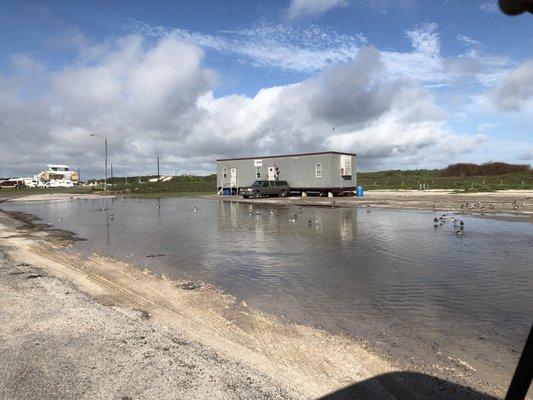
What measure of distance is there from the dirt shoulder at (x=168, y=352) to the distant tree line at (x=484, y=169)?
96.0 meters

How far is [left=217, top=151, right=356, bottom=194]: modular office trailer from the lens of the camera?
44438mm

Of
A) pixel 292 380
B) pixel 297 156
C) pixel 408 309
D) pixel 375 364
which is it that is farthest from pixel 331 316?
pixel 297 156

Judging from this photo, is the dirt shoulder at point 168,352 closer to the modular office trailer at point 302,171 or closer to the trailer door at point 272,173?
the modular office trailer at point 302,171

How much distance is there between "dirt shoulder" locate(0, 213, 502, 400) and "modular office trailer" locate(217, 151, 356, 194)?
123 feet

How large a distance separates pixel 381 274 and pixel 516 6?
886 cm

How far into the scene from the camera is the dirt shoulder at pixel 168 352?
420cm

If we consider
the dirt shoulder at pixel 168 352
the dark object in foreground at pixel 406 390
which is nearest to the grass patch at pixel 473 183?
the dirt shoulder at pixel 168 352

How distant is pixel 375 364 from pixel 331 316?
201 centimetres

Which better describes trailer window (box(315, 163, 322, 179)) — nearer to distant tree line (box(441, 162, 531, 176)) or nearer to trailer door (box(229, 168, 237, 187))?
trailer door (box(229, 168, 237, 187))

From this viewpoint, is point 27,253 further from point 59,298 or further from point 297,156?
point 297,156

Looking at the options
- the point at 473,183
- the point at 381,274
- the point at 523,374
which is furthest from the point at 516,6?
the point at 473,183

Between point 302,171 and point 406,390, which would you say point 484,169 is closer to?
point 302,171

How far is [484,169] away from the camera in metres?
91.9

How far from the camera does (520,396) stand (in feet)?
6.91
